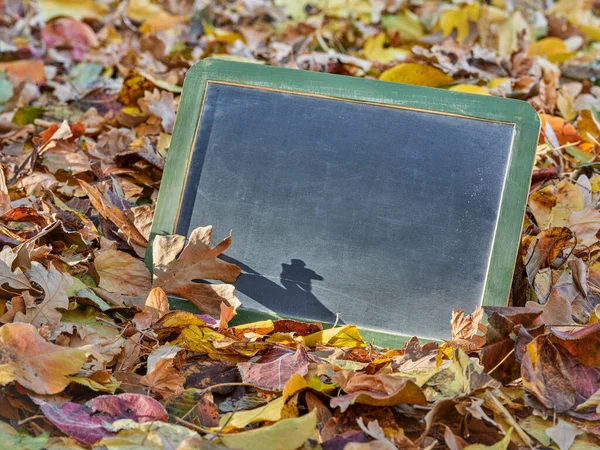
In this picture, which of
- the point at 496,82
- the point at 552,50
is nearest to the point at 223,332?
the point at 496,82

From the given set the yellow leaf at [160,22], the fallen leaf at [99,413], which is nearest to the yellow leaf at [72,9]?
the yellow leaf at [160,22]

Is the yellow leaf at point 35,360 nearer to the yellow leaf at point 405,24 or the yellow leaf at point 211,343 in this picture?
the yellow leaf at point 211,343

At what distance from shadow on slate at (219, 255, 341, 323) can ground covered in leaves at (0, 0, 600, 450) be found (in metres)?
0.04

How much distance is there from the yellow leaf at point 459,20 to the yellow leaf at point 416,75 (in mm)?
887

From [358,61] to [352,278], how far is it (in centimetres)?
130

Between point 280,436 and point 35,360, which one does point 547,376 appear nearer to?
point 280,436

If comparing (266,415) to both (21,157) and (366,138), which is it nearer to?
(366,138)

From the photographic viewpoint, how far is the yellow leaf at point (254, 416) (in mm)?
1129

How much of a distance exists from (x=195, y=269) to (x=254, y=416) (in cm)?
41

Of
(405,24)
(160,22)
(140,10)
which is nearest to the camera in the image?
(405,24)

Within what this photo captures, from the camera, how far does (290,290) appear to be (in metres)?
1.47

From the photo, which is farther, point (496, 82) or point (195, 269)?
point (496, 82)

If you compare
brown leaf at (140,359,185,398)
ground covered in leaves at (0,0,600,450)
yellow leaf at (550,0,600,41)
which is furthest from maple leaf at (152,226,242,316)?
yellow leaf at (550,0,600,41)

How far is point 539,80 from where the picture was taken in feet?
7.88
